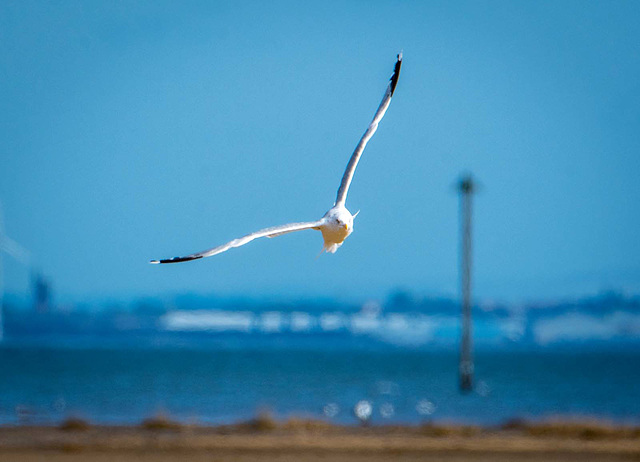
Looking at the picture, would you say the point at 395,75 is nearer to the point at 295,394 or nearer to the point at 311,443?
the point at 311,443

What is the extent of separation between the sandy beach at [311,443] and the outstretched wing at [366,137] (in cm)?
1431

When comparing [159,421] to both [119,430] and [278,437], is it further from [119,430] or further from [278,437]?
[278,437]

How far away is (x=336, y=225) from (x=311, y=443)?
746 inches

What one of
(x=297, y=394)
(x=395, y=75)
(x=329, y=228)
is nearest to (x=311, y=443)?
(x=395, y=75)

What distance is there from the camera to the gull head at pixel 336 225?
1134cm

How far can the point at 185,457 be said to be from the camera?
27.0m

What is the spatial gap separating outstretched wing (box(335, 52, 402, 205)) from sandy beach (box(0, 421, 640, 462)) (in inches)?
563

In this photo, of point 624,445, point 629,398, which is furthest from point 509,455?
point 629,398

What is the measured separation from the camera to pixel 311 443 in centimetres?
2942

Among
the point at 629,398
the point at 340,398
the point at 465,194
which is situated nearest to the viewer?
the point at 465,194

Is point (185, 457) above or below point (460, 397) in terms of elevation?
below

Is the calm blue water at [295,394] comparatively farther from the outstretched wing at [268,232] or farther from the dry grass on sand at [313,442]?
the outstretched wing at [268,232]

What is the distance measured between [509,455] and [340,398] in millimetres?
31539

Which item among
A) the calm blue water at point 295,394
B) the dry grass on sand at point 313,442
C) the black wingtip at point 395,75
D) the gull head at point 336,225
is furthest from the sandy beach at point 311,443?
the gull head at point 336,225
